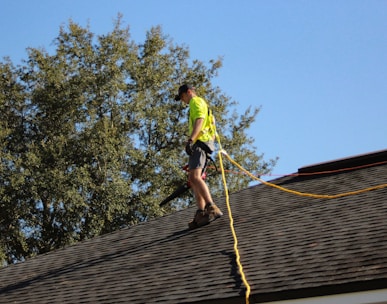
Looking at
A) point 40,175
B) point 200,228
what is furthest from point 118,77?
point 200,228

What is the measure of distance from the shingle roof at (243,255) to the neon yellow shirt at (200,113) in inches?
45.3

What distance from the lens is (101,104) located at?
2909 centimetres

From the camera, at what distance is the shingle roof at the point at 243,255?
628 cm

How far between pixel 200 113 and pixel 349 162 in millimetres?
2854

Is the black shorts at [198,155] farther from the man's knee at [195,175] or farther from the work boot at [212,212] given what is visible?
the work boot at [212,212]

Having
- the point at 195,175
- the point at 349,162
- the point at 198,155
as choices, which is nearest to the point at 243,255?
the point at 195,175

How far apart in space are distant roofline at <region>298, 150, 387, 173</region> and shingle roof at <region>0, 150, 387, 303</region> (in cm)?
2

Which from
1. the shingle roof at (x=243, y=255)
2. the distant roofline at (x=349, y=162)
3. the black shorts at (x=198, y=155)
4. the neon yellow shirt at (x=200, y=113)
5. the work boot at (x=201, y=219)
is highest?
the neon yellow shirt at (x=200, y=113)

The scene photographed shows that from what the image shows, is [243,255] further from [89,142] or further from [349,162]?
[89,142]

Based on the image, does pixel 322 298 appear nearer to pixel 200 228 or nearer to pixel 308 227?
pixel 308 227

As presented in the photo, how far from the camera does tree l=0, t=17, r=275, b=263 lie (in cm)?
2684

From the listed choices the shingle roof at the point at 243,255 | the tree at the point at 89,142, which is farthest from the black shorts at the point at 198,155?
the tree at the point at 89,142

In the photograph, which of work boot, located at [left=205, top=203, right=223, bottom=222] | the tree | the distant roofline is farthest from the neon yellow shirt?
the tree

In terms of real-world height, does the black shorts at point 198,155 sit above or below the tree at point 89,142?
below
